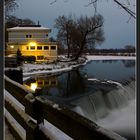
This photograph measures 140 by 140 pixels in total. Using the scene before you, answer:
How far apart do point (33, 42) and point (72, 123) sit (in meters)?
19.4

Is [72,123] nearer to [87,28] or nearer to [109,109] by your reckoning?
[87,28]

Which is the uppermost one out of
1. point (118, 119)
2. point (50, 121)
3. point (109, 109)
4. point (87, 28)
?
point (87, 28)

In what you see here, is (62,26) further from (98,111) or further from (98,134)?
(98,111)

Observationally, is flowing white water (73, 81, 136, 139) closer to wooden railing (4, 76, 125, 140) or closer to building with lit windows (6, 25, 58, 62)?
wooden railing (4, 76, 125, 140)

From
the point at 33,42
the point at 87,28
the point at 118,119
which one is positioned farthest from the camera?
the point at 33,42

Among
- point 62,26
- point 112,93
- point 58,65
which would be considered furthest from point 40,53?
point 62,26

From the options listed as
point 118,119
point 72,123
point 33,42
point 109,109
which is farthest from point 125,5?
point 33,42

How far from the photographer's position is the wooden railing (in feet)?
2.64

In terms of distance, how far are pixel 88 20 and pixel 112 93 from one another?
6469 millimetres

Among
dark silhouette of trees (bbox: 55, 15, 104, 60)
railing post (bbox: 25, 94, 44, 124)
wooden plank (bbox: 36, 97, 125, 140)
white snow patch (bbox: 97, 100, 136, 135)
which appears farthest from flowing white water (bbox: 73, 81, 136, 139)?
wooden plank (bbox: 36, 97, 125, 140)

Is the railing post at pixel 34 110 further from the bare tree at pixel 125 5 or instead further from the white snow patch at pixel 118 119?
the white snow patch at pixel 118 119

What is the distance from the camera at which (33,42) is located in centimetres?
2009

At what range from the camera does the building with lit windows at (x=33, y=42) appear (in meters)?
19.0

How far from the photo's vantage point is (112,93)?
791cm
